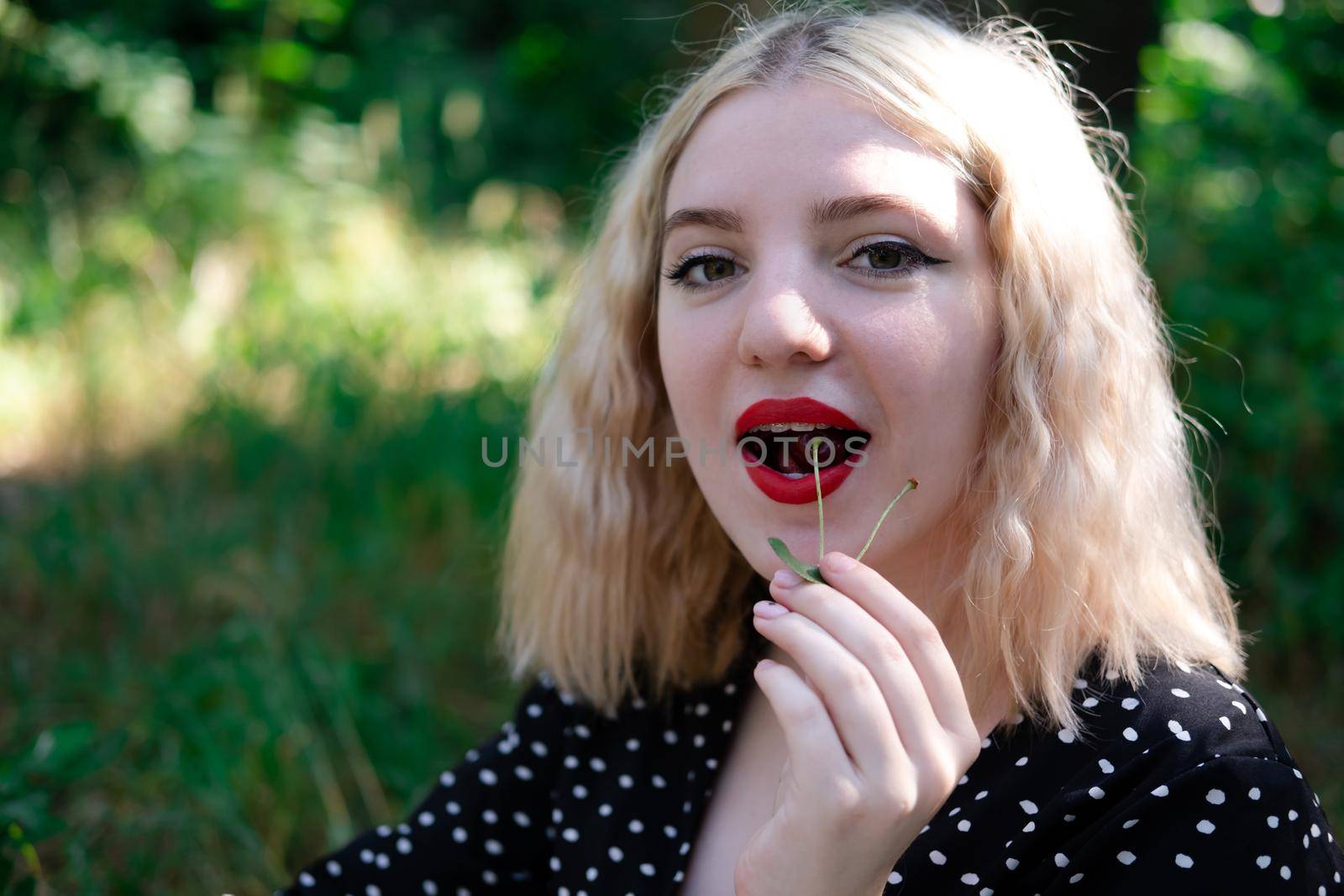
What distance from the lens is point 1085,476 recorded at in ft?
4.45

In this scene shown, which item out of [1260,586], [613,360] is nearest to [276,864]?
[613,360]

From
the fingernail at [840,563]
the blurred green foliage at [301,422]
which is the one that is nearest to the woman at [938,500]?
the fingernail at [840,563]

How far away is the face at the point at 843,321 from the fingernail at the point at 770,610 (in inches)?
6.2

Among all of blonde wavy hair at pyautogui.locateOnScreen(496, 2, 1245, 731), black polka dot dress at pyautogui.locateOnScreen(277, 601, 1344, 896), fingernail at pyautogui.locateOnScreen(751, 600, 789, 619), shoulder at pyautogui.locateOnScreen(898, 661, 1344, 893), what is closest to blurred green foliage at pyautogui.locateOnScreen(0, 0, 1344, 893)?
black polka dot dress at pyautogui.locateOnScreen(277, 601, 1344, 896)

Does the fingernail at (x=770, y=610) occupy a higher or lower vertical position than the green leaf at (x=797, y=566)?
lower

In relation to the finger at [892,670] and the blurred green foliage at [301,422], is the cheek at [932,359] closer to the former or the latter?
the finger at [892,670]

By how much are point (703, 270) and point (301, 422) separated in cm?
248

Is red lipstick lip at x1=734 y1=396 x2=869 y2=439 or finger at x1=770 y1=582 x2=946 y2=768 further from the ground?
red lipstick lip at x1=734 y1=396 x2=869 y2=439

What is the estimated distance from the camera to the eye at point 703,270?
142 centimetres

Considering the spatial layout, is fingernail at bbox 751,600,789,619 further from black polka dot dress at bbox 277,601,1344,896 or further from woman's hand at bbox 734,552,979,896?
black polka dot dress at bbox 277,601,1344,896

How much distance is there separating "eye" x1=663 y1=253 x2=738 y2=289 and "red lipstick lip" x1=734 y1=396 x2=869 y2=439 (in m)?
0.20

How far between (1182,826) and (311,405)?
9.95 feet

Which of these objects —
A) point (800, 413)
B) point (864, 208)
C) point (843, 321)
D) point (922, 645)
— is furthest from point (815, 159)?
point (922, 645)

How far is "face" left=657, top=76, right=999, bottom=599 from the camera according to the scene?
1.28 meters
